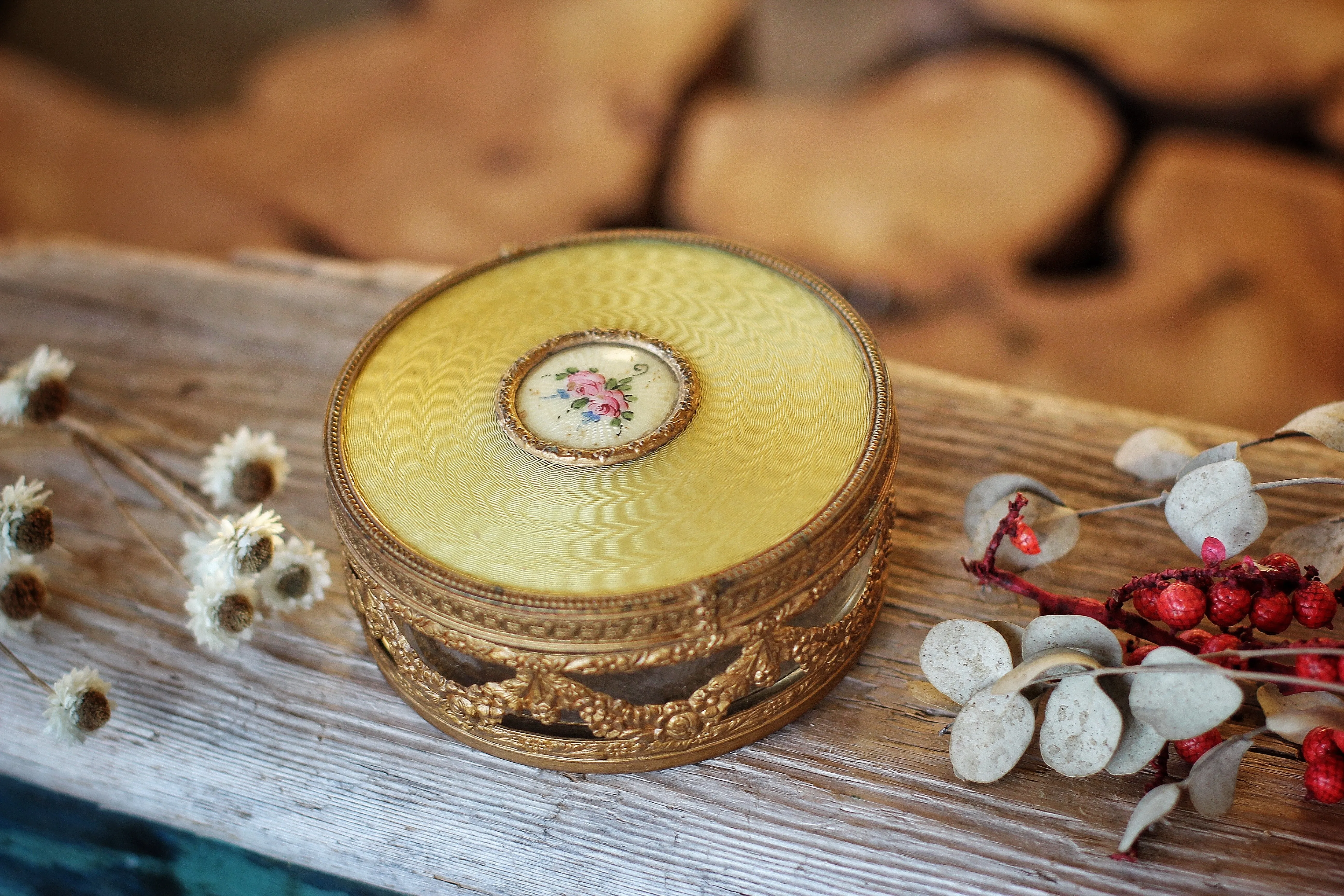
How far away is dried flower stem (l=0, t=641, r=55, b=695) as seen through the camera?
2.94 feet

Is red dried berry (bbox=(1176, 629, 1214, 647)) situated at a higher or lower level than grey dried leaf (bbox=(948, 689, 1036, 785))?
higher

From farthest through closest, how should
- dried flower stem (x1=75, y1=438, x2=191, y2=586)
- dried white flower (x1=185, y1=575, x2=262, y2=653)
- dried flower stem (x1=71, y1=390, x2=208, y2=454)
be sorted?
1. dried flower stem (x1=71, y1=390, x2=208, y2=454)
2. dried flower stem (x1=75, y1=438, x2=191, y2=586)
3. dried white flower (x1=185, y1=575, x2=262, y2=653)

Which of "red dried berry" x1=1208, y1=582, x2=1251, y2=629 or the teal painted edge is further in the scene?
the teal painted edge

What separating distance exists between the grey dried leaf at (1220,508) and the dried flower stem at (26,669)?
3.07 ft

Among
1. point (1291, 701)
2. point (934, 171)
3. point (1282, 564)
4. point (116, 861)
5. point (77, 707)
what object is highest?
point (934, 171)

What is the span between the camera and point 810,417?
0.90m

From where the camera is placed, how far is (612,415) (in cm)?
91

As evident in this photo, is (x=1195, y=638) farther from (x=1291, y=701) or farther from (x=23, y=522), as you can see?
(x=23, y=522)

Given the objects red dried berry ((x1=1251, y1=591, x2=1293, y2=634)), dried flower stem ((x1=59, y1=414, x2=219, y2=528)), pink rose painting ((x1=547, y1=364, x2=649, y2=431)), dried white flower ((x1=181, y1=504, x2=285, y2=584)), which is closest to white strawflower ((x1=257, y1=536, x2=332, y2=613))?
dried white flower ((x1=181, y1=504, x2=285, y2=584))

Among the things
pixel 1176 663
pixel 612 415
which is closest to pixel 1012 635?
pixel 1176 663

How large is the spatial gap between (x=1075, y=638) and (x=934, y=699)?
154 millimetres

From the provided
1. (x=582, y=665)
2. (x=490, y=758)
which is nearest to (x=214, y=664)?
(x=490, y=758)

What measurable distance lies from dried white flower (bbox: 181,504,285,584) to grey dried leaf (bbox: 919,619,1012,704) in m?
0.53

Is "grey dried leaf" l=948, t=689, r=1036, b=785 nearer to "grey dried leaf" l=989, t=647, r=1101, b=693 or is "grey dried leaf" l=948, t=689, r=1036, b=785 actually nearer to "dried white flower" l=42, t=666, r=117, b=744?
"grey dried leaf" l=989, t=647, r=1101, b=693
